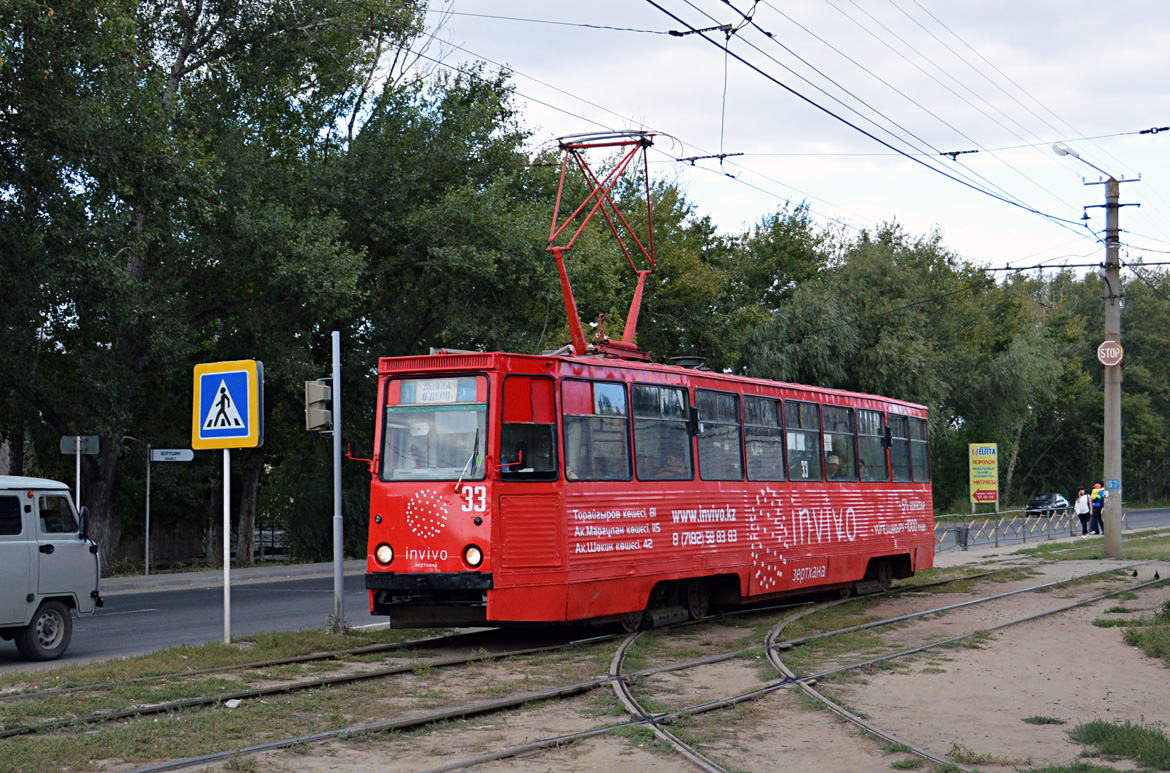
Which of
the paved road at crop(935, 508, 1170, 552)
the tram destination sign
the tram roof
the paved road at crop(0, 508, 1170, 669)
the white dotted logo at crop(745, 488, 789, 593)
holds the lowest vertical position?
the paved road at crop(935, 508, 1170, 552)

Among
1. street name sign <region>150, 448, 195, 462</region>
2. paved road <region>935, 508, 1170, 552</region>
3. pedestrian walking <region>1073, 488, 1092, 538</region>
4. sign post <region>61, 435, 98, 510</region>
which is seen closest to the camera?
sign post <region>61, 435, 98, 510</region>

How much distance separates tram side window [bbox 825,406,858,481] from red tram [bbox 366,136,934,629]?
1.09 meters

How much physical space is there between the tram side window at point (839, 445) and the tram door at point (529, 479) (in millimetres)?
7052

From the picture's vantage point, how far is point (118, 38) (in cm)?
2152

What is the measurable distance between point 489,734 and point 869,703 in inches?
135

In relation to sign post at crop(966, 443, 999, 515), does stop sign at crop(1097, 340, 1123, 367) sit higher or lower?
higher

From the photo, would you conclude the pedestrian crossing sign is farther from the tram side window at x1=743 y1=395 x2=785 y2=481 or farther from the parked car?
the parked car

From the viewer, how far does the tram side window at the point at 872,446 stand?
807 inches

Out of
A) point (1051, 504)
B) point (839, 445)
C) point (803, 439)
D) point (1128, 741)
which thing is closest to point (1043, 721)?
Answer: point (1128, 741)

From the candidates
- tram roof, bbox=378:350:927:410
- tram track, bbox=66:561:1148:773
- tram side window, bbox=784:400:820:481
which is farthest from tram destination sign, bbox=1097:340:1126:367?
tram track, bbox=66:561:1148:773

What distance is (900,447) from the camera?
22.0 metres

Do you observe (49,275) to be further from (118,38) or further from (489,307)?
(489,307)

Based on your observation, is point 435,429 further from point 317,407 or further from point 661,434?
point 661,434

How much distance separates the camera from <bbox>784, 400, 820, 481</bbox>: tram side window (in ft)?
59.9
